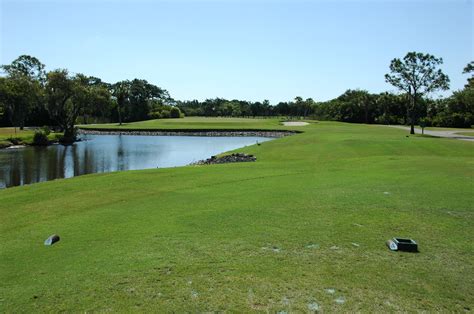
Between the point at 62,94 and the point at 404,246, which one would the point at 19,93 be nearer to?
the point at 62,94

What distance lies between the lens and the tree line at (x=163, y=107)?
4641 centimetres

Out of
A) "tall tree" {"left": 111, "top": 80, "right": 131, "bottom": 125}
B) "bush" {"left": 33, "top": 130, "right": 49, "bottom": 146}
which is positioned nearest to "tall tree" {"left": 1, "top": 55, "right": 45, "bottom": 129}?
"bush" {"left": 33, "top": 130, "right": 49, "bottom": 146}

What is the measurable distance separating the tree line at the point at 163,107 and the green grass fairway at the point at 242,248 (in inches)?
1440

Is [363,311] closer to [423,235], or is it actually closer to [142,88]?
[423,235]

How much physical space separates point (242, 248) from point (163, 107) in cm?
12556

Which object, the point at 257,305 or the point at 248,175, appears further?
the point at 248,175

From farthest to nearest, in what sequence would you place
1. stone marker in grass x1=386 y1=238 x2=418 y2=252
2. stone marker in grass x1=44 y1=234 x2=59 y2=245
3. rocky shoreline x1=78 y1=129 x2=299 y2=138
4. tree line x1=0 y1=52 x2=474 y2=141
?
rocky shoreline x1=78 y1=129 x2=299 y2=138, tree line x1=0 y1=52 x2=474 y2=141, stone marker in grass x1=44 y1=234 x2=59 y2=245, stone marker in grass x1=386 y1=238 x2=418 y2=252

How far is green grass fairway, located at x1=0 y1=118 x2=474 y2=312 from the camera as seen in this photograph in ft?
18.1

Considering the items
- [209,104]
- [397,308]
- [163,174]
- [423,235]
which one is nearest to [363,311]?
[397,308]

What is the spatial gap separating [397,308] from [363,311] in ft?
1.63

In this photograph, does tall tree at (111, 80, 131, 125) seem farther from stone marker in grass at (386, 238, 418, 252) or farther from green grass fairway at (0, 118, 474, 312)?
stone marker in grass at (386, 238, 418, 252)

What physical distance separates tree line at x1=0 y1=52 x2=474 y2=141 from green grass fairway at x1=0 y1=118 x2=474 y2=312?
36.6m

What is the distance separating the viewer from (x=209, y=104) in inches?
6073

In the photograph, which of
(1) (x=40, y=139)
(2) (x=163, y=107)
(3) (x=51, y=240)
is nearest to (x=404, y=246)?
(3) (x=51, y=240)
